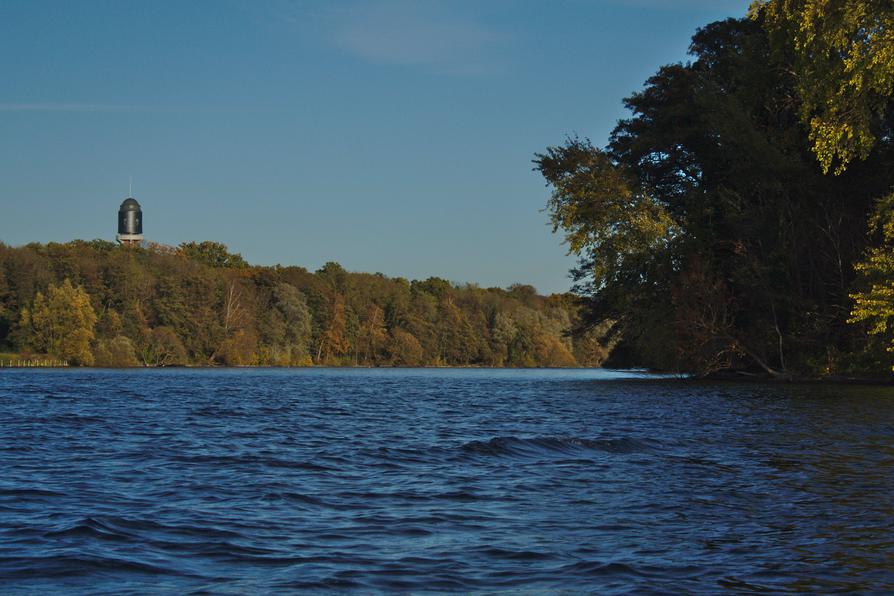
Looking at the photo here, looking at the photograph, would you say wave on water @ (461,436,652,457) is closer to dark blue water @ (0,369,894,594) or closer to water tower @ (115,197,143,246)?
dark blue water @ (0,369,894,594)

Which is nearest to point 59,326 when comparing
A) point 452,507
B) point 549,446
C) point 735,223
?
point 735,223

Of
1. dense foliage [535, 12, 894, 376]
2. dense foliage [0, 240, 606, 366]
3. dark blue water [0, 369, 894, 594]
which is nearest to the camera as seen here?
dark blue water [0, 369, 894, 594]

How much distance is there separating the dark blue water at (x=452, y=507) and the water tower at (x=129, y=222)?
581 feet

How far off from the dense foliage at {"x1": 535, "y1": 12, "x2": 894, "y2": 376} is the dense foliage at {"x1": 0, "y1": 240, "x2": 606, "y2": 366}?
40648 millimetres

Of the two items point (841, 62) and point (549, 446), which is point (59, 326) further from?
point (549, 446)

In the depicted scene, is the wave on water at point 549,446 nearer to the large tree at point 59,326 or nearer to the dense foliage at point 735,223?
the dense foliage at point 735,223

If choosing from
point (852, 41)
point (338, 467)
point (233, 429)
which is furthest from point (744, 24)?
point (338, 467)

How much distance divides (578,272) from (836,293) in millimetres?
19369

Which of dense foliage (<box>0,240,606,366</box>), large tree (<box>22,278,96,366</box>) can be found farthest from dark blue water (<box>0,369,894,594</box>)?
large tree (<box>22,278,96,366</box>)

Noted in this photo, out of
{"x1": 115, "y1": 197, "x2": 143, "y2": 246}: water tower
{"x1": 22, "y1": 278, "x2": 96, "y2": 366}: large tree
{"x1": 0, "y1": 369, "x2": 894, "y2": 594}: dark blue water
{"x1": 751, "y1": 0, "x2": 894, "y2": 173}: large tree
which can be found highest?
{"x1": 115, "y1": 197, "x2": 143, "y2": 246}: water tower

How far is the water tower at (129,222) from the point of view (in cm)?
19012

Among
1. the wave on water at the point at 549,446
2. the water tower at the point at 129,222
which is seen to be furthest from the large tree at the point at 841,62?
the water tower at the point at 129,222

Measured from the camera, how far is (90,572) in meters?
7.44

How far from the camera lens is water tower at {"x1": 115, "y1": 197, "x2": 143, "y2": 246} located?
7485 inches
